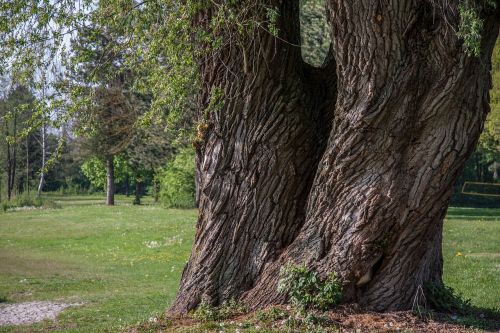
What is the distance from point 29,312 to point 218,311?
8078mm

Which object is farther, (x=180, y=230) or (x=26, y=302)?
(x=180, y=230)

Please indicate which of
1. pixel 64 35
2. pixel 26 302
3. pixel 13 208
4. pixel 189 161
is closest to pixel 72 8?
pixel 64 35

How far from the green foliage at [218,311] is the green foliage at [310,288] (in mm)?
623

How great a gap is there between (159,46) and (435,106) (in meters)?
3.16

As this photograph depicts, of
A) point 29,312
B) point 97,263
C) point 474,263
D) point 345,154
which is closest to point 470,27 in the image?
point 345,154

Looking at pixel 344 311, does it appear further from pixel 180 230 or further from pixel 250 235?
pixel 180 230

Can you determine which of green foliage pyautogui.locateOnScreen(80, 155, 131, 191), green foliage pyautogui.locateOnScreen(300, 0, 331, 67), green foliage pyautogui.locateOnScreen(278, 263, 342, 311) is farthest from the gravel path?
green foliage pyautogui.locateOnScreen(80, 155, 131, 191)

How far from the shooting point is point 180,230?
29.0 m

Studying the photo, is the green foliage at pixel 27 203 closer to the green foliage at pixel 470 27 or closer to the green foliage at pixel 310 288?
the green foliage at pixel 310 288

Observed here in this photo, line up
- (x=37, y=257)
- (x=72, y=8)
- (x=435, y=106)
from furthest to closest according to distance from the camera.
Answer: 1. (x=37, y=257)
2. (x=72, y=8)
3. (x=435, y=106)

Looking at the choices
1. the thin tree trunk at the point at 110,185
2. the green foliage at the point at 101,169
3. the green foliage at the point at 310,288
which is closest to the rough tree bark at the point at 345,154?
the green foliage at the point at 310,288

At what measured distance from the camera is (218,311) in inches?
284

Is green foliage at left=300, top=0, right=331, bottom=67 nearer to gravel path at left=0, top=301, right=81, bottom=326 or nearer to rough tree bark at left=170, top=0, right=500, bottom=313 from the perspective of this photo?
gravel path at left=0, top=301, right=81, bottom=326

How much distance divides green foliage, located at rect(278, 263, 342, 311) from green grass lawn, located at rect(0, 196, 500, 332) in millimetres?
2379
